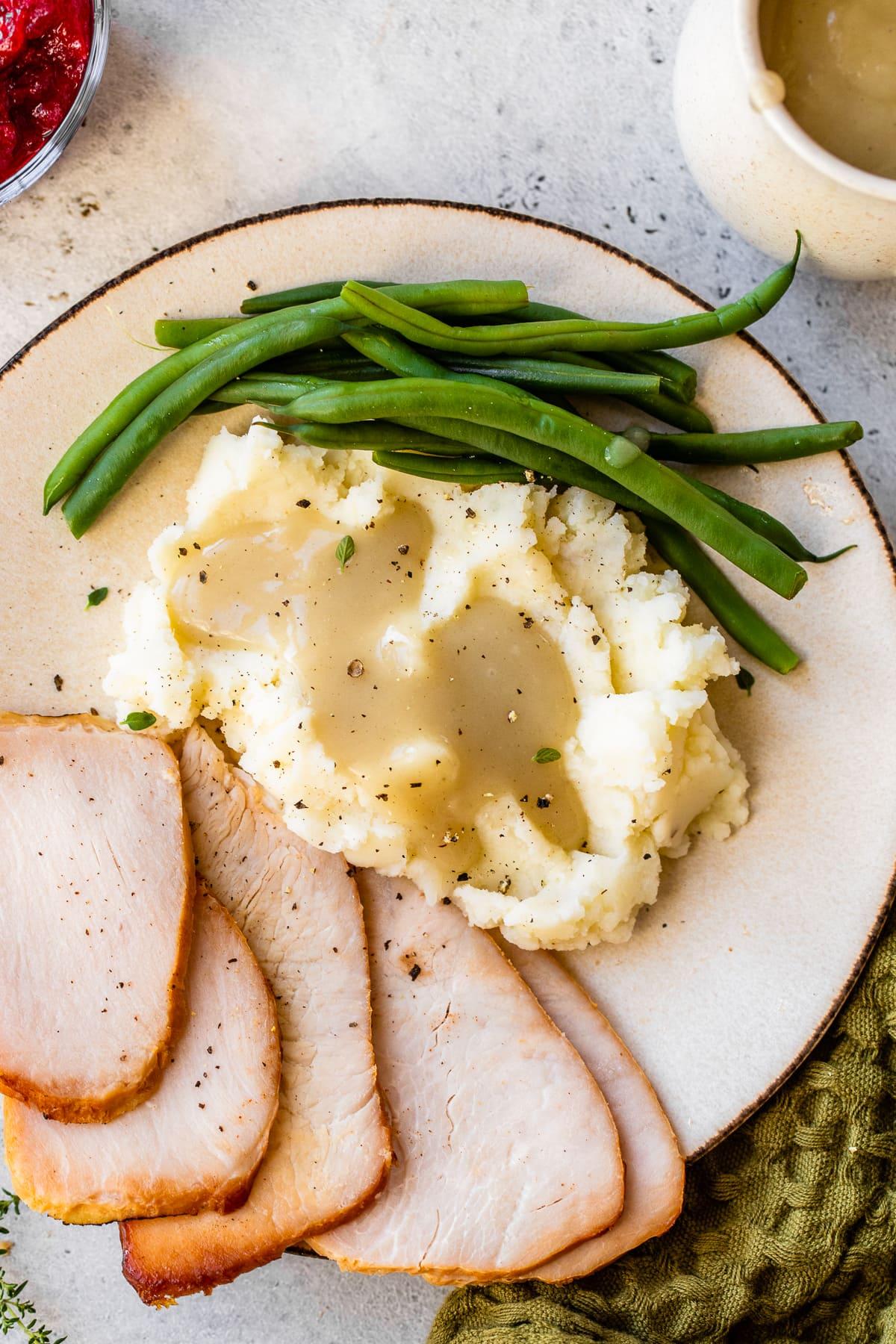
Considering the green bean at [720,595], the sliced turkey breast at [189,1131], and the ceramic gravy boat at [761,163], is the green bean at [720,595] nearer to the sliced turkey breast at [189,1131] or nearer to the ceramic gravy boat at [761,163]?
the ceramic gravy boat at [761,163]

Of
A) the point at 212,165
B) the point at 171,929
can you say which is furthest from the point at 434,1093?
the point at 212,165

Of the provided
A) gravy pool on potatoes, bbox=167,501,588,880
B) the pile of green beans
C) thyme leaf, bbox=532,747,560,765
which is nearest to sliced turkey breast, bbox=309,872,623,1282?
gravy pool on potatoes, bbox=167,501,588,880

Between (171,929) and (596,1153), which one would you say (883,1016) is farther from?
(171,929)

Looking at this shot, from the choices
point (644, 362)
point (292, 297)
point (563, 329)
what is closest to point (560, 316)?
point (563, 329)

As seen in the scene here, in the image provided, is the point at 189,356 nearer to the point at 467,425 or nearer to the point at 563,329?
the point at 467,425

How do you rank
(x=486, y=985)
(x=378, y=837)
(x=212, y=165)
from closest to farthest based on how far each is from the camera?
(x=378, y=837)
(x=486, y=985)
(x=212, y=165)
